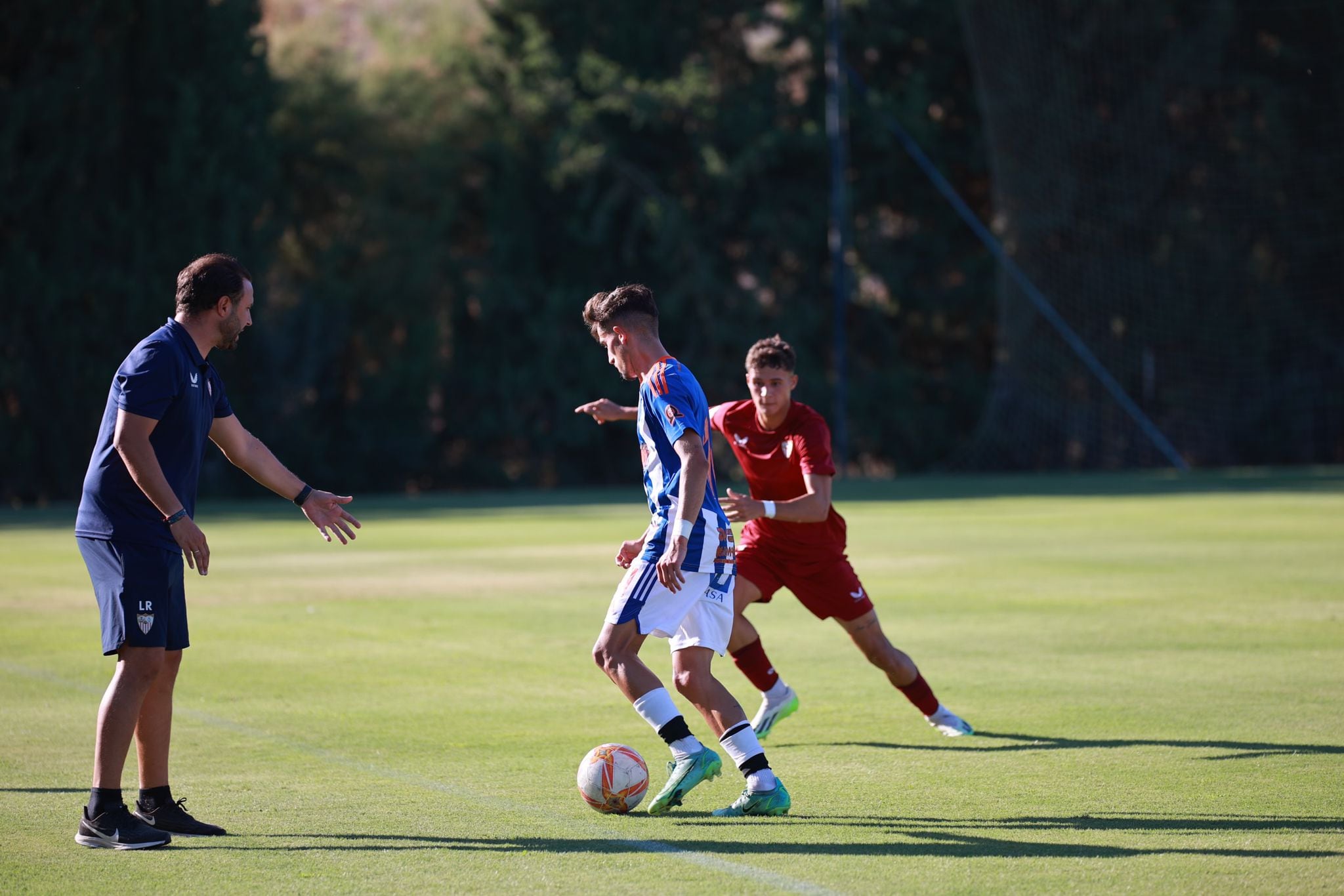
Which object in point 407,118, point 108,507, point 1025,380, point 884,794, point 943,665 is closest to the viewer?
point 108,507

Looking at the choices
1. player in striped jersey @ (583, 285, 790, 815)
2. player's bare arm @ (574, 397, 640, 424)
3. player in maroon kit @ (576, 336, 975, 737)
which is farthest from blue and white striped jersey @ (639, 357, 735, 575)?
player in maroon kit @ (576, 336, 975, 737)

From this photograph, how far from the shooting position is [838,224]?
122 feet

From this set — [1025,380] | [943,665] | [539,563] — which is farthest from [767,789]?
[1025,380]

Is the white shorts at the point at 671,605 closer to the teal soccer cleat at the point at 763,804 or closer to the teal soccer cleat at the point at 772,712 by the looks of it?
the teal soccer cleat at the point at 763,804

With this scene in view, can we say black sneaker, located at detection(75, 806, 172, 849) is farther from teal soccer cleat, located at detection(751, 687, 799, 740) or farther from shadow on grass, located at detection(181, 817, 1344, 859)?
teal soccer cleat, located at detection(751, 687, 799, 740)

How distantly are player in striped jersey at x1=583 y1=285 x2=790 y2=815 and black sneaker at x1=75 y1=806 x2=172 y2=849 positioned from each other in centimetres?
183

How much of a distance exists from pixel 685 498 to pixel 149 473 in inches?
79.3

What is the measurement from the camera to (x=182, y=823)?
20.5 feet

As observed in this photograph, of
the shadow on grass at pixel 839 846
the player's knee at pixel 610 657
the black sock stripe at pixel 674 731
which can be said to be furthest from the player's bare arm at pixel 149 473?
the black sock stripe at pixel 674 731

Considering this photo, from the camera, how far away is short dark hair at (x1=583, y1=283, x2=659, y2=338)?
6543 mm

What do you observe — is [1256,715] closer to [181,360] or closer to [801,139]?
[181,360]

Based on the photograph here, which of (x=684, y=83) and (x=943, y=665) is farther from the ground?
(x=684, y=83)

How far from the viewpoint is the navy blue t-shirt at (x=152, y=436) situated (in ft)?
19.9

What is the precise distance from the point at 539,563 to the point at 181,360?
11.9 metres
